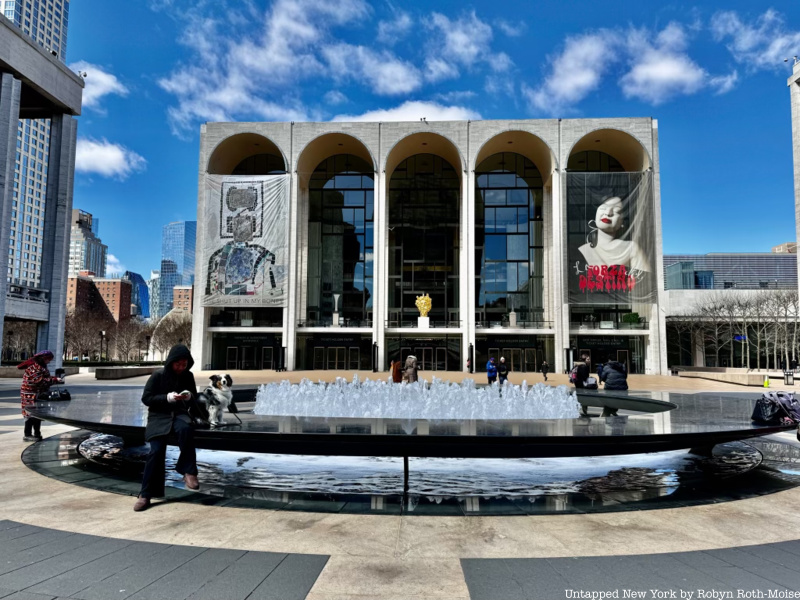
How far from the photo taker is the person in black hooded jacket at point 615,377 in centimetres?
1384

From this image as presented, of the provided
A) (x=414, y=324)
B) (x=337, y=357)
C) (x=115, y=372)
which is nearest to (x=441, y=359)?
(x=414, y=324)

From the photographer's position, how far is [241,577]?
3473 millimetres

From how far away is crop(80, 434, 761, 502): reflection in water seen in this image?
246 inches

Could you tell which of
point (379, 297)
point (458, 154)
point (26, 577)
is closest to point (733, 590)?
point (26, 577)

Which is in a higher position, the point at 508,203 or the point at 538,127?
the point at 538,127

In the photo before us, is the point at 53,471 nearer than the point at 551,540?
No

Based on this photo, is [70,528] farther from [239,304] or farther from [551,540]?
[239,304]

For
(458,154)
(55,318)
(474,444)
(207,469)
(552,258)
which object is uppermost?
(458,154)

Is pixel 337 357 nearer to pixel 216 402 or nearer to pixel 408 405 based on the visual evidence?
pixel 408 405

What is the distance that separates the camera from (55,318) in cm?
3250

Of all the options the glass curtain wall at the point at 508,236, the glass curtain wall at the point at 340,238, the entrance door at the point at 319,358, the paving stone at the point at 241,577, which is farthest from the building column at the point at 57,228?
the paving stone at the point at 241,577

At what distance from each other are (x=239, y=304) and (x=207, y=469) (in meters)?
38.8

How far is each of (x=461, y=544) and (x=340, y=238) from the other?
46.8 meters

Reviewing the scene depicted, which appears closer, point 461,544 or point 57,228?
point 461,544
